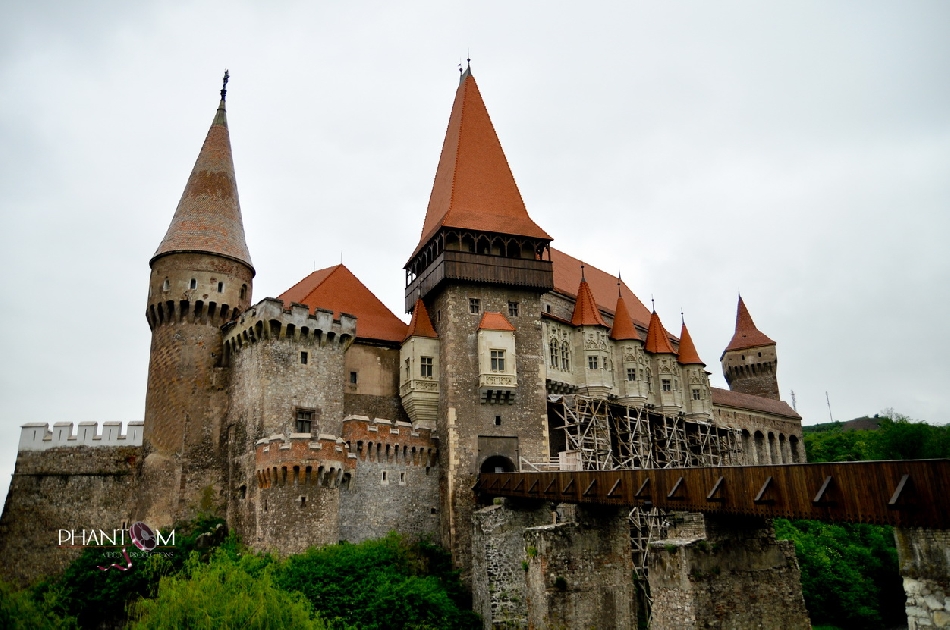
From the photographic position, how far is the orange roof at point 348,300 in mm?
30641

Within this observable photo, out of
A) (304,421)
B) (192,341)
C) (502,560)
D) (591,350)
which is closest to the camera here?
(502,560)

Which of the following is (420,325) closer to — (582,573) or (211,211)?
(211,211)

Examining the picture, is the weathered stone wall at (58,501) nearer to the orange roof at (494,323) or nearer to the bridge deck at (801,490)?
the orange roof at (494,323)

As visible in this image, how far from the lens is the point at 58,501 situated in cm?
2588

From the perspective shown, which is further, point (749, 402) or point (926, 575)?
point (749, 402)

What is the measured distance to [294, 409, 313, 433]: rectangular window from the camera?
1043 inches

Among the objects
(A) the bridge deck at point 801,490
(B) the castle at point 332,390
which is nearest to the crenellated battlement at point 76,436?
(B) the castle at point 332,390

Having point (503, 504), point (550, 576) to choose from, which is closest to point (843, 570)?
point (503, 504)

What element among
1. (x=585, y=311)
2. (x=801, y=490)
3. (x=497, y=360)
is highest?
(x=585, y=311)

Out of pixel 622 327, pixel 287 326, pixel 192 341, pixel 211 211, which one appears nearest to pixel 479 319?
pixel 287 326

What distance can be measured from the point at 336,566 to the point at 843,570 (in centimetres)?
2731

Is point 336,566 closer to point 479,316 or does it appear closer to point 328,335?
point 328,335

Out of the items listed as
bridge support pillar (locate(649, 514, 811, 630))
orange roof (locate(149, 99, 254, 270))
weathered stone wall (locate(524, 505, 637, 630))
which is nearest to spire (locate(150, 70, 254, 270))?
orange roof (locate(149, 99, 254, 270))

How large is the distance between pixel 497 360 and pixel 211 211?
13233mm
